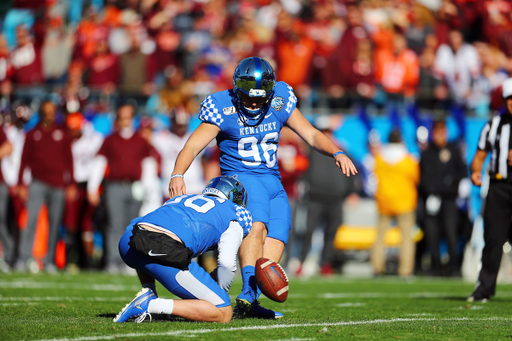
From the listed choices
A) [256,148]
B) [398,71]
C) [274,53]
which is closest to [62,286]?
[256,148]

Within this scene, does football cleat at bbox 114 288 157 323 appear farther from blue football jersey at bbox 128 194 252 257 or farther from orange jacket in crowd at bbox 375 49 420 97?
orange jacket in crowd at bbox 375 49 420 97

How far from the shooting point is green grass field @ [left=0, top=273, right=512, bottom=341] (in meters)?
3.93

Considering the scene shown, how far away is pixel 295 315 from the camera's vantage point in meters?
5.17

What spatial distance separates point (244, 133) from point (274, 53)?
8.20m

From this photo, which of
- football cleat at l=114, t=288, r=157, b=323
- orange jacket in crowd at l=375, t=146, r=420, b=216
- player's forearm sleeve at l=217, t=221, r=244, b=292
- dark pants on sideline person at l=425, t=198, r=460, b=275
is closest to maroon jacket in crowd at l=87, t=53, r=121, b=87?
orange jacket in crowd at l=375, t=146, r=420, b=216

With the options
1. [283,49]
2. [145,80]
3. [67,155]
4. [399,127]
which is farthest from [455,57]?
[67,155]

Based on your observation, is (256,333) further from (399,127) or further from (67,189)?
(399,127)

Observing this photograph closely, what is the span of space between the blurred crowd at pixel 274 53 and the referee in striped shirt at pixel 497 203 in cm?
472

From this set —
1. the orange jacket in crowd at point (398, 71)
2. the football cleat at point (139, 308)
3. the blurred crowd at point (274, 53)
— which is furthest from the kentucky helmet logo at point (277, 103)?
the orange jacket in crowd at point (398, 71)

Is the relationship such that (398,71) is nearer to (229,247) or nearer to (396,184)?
(396,184)

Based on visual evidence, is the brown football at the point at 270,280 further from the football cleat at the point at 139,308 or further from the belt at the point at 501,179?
the belt at the point at 501,179

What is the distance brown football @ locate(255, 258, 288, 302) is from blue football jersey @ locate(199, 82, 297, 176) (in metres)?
0.86

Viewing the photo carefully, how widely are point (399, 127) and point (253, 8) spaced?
565 cm

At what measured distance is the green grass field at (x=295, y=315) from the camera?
3934mm
